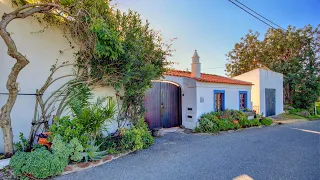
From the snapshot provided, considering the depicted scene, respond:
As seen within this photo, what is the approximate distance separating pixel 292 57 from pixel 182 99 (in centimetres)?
1618

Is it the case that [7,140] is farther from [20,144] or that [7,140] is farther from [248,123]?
[248,123]

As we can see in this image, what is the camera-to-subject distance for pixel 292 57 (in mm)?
19438

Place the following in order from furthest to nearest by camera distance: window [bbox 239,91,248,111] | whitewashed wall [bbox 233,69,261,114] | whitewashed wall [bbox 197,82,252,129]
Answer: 1. whitewashed wall [bbox 233,69,261,114]
2. window [bbox 239,91,248,111]
3. whitewashed wall [bbox 197,82,252,129]

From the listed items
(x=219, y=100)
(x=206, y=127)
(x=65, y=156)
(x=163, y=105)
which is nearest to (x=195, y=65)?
(x=219, y=100)

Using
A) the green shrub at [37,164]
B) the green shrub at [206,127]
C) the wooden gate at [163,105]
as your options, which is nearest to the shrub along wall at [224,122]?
the green shrub at [206,127]

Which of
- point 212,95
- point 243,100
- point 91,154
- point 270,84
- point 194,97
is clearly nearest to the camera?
point 91,154

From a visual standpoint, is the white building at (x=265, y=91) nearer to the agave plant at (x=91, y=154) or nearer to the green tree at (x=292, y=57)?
the green tree at (x=292, y=57)

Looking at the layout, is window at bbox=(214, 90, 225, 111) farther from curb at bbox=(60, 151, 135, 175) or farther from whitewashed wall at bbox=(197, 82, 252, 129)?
curb at bbox=(60, 151, 135, 175)

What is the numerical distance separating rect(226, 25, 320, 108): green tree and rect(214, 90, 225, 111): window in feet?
39.3

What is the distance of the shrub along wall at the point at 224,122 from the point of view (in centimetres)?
915

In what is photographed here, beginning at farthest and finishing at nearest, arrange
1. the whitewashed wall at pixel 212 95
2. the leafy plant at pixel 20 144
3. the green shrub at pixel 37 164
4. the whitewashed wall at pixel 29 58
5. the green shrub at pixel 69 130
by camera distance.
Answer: the whitewashed wall at pixel 212 95 < the whitewashed wall at pixel 29 58 < the leafy plant at pixel 20 144 < the green shrub at pixel 69 130 < the green shrub at pixel 37 164

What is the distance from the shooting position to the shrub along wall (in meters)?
9.15

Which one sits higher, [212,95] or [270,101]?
[212,95]

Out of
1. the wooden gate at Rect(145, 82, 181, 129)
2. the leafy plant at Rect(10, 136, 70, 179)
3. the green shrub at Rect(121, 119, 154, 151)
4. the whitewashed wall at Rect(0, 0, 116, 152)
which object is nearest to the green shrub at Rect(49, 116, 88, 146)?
the leafy plant at Rect(10, 136, 70, 179)
